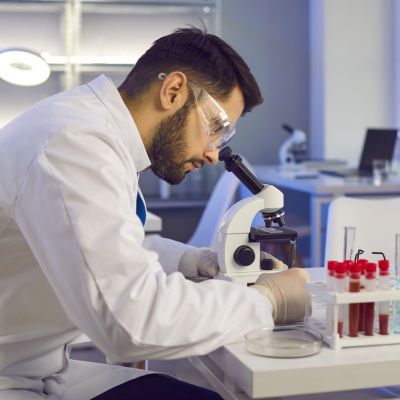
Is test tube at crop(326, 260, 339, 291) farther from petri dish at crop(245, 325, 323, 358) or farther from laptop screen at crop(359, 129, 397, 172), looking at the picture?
laptop screen at crop(359, 129, 397, 172)

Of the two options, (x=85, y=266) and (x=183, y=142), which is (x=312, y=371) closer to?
(x=85, y=266)

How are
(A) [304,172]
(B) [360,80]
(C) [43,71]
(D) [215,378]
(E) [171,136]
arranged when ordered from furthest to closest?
(B) [360,80]
(A) [304,172]
(C) [43,71]
(E) [171,136]
(D) [215,378]

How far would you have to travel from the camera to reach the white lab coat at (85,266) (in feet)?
4.18

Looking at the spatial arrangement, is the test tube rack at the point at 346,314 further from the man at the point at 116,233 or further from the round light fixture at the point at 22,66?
the round light fixture at the point at 22,66

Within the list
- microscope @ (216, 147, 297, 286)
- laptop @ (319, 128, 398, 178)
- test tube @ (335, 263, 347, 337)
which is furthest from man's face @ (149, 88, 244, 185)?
laptop @ (319, 128, 398, 178)

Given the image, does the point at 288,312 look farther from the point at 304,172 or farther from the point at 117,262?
the point at 304,172

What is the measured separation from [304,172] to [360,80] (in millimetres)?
Result: 1099

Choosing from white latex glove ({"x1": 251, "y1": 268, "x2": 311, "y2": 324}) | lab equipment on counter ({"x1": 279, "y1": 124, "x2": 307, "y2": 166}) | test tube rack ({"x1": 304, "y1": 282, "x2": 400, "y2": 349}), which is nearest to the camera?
test tube rack ({"x1": 304, "y1": 282, "x2": 400, "y2": 349})

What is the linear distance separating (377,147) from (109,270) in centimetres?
368

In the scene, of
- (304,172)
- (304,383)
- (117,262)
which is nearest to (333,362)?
(304,383)

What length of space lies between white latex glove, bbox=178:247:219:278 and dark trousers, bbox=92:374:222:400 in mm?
312

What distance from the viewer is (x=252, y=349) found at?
132 centimetres

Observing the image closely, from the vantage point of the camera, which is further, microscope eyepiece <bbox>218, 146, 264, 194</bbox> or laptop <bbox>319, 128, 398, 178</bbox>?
laptop <bbox>319, 128, 398, 178</bbox>

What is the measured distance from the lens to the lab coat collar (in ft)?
5.18
